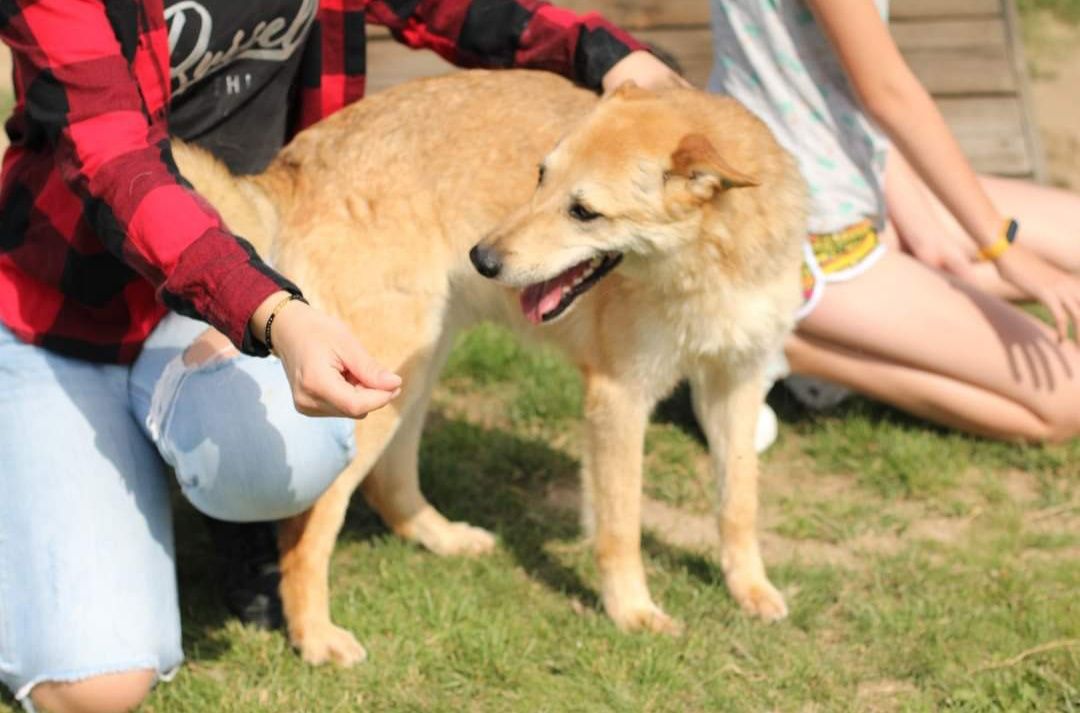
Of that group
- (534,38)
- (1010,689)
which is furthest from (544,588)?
(534,38)

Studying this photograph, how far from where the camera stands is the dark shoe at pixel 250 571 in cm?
361

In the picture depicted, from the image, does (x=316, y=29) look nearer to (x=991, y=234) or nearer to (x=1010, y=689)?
(x=991, y=234)

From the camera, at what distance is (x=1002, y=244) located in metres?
3.96

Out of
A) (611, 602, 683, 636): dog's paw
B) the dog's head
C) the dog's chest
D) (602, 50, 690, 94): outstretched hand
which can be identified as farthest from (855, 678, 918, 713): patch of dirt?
(602, 50, 690, 94): outstretched hand

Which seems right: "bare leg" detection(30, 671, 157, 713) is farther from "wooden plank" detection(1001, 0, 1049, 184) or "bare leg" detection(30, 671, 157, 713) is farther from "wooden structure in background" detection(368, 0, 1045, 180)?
"wooden plank" detection(1001, 0, 1049, 184)

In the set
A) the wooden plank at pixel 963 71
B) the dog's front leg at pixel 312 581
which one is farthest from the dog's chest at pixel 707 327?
the wooden plank at pixel 963 71

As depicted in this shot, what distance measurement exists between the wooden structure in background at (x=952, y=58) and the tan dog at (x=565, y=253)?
262 cm

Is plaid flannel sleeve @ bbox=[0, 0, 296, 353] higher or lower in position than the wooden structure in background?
higher

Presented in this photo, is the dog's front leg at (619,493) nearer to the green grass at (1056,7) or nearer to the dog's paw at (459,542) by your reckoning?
the dog's paw at (459,542)

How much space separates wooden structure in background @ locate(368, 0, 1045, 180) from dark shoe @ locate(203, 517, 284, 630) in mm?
2960

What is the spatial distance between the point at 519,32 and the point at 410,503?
1.35 metres

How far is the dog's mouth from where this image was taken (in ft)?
10.7

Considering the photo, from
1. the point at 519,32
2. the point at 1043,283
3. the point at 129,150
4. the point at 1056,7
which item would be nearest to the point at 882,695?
the point at 1043,283

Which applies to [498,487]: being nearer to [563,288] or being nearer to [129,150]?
[563,288]
